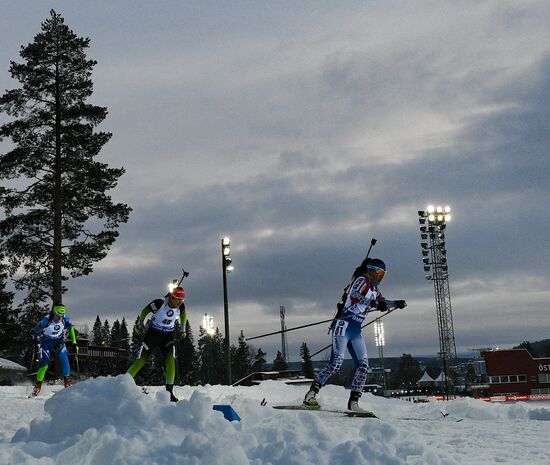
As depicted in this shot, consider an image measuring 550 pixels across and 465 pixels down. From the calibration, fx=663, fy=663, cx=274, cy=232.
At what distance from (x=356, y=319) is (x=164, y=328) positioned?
3.32 metres

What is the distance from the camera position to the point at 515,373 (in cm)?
5831

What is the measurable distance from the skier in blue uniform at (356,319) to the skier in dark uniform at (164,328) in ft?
7.98

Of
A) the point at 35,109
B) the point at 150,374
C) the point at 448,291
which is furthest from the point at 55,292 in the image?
the point at 150,374

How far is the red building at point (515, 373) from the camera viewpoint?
2285 inches

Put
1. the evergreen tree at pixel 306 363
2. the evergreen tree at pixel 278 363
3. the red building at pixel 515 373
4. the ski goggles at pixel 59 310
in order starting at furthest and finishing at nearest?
the evergreen tree at pixel 278 363
the evergreen tree at pixel 306 363
the red building at pixel 515 373
the ski goggles at pixel 59 310

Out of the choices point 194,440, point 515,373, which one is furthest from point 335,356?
point 515,373

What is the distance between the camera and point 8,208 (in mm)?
25047

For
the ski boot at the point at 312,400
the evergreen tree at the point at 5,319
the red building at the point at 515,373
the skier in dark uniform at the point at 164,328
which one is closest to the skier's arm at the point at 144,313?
the skier in dark uniform at the point at 164,328

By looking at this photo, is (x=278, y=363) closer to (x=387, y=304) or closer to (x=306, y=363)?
(x=306, y=363)

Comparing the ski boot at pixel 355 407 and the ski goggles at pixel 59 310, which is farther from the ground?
the ski goggles at pixel 59 310

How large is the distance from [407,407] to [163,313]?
5.52 m

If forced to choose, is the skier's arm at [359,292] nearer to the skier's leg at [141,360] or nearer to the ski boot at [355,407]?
the ski boot at [355,407]

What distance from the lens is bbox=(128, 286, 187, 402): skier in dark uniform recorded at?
11289 mm

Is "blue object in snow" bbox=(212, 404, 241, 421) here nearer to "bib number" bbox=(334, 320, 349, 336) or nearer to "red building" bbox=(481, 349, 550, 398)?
"bib number" bbox=(334, 320, 349, 336)
